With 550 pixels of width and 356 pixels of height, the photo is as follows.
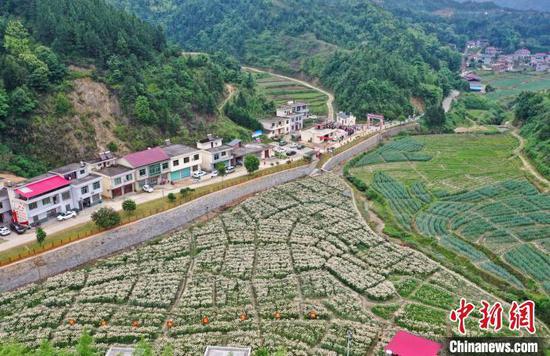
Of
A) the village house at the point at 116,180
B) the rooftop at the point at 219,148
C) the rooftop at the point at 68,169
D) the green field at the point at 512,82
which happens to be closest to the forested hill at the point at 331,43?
the green field at the point at 512,82

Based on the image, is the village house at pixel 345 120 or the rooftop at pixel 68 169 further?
the village house at pixel 345 120

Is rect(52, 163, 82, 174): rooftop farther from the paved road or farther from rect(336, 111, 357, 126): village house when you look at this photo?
rect(336, 111, 357, 126): village house

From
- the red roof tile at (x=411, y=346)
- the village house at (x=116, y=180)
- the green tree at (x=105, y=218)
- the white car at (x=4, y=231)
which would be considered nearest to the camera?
the red roof tile at (x=411, y=346)

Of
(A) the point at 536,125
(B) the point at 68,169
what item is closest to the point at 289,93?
(A) the point at 536,125

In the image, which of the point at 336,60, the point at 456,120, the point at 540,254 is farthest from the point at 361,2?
the point at 540,254

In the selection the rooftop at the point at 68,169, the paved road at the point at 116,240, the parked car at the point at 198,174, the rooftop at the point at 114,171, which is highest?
the rooftop at the point at 68,169

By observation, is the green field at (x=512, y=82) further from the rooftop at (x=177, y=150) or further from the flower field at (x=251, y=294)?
the flower field at (x=251, y=294)

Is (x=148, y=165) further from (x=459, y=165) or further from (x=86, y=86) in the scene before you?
(x=459, y=165)
